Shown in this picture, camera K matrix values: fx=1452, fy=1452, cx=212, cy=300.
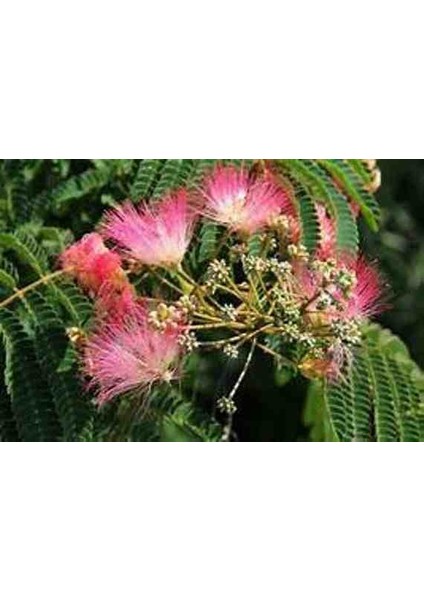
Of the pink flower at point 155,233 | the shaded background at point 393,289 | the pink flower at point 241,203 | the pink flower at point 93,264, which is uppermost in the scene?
the pink flower at point 241,203

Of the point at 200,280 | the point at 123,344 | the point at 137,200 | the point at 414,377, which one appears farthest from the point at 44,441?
the point at 414,377

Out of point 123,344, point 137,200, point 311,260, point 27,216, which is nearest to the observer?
point 123,344

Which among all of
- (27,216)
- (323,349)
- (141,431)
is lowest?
(141,431)

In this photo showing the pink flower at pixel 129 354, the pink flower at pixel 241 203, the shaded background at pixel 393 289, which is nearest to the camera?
the pink flower at pixel 129 354

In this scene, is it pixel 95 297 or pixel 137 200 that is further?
pixel 137 200

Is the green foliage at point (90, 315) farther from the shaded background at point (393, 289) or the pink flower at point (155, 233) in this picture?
the shaded background at point (393, 289)

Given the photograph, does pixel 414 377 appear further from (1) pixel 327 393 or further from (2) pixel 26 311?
(2) pixel 26 311

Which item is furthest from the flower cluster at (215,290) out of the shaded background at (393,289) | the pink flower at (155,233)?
the shaded background at (393,289)
